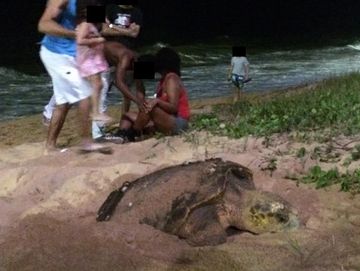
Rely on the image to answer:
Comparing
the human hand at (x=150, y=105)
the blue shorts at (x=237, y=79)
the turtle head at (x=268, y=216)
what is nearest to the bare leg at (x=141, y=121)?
the human hand at (x=150, y=105)

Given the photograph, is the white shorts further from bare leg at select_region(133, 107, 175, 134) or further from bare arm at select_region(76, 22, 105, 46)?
bare leg at select_region(133, 107, 175, 134)

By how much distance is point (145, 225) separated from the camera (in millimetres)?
4484

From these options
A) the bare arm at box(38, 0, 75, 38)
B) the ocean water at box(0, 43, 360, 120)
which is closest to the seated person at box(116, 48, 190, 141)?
the bare arm at box(38, 0, 75, 38)

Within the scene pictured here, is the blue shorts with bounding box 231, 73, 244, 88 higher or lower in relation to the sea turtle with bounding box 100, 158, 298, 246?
lower

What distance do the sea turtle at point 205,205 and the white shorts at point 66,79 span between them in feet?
4.59

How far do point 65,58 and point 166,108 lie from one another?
903 millimetres

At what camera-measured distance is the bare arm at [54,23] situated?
5.84 m

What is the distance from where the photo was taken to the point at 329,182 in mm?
4785

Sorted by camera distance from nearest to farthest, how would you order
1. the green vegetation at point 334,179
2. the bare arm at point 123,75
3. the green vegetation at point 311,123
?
the green vegetation at point 334,179 < the green vegetation at point 311,123 < the bare arm at point 123,75

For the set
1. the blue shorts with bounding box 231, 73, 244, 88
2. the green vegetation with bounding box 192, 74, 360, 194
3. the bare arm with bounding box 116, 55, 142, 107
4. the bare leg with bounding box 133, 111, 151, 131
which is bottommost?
the blue shorts with bounding box 231, 73, 244, 88

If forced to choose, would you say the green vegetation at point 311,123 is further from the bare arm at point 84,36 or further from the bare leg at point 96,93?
the bare arm at point 84,36

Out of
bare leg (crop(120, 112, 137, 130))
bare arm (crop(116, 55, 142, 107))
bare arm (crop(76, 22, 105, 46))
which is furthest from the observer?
bare arm (crop(116, 55, 142, 107))

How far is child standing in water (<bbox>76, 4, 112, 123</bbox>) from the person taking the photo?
580 centimetres

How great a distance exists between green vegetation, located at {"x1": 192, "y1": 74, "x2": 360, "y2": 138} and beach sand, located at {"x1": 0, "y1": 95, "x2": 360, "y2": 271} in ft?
0.46
